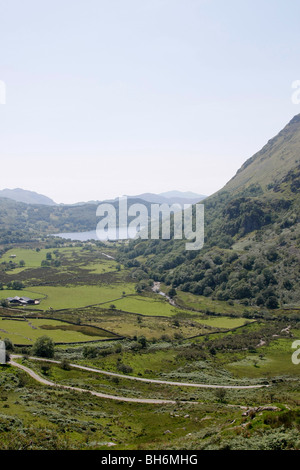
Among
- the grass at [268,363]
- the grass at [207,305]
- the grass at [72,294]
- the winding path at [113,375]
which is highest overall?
the winding path at [113,375]

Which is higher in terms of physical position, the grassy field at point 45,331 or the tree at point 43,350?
the tree at point 43,350

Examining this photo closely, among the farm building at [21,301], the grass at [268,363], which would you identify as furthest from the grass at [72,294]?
the grass at [268,363]

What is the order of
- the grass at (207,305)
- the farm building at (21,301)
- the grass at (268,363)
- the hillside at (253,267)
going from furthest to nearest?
the hillside at (253,267), the farm building at (21,301), the grass at (207,305), the grass at (268,363)

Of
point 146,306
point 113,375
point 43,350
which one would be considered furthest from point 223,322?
point 43,350

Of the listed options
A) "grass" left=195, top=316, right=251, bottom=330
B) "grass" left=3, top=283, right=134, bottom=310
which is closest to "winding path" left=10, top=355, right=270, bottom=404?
"grass" left=195, top=316, right=251, bottom=330

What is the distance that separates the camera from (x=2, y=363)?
57344mm

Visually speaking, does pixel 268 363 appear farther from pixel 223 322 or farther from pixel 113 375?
pixel 223 322

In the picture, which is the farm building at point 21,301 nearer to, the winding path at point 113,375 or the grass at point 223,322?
the grass at point 223,322

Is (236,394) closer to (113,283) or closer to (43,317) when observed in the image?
(43,317)

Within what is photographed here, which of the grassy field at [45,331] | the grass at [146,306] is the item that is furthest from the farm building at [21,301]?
the grass at [146,306]

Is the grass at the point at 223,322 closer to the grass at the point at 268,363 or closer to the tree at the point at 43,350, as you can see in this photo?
the grass at the point at 268,363

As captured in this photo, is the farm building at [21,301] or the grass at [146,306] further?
the farm building at [21,301]

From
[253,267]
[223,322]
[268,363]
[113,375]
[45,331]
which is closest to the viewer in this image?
[113,375]

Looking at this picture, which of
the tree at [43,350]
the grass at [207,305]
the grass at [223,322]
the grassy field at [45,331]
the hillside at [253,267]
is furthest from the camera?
the hillside at [253,267]
